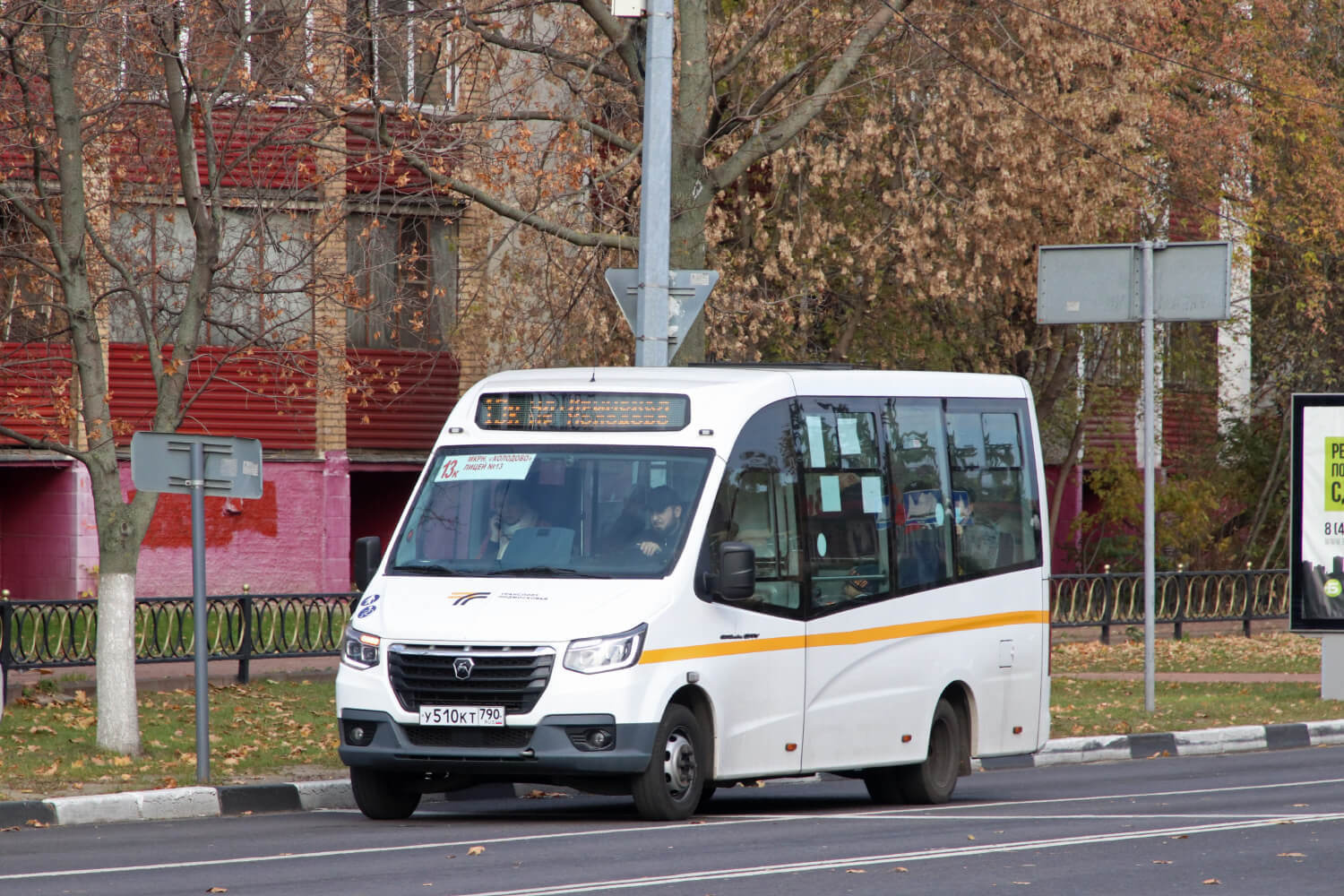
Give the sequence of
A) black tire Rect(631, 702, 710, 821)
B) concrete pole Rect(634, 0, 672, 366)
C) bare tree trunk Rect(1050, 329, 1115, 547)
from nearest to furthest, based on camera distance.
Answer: black tire Rect(631, 702, 710, 821), concrete pole Rect(634, 0, 672, 366), bare tree trunk Rect(1050, 329, 1115, 547)

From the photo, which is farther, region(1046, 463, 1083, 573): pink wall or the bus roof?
region(1046, 463, 1083, 573): pink wall

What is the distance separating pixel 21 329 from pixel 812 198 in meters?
11.0

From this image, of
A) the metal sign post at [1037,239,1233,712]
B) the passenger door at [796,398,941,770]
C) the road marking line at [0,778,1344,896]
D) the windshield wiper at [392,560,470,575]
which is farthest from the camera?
the metal sign post at [1037,239,1233,712]

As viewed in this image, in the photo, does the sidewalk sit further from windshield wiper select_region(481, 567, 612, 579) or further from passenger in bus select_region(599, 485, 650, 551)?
passenger in bus select_region(599, 485, 650, 551)

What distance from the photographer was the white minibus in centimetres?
1080

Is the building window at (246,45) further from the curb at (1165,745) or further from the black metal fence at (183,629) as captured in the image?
the curb at (1165,745)

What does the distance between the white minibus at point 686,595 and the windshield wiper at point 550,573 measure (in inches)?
0.6

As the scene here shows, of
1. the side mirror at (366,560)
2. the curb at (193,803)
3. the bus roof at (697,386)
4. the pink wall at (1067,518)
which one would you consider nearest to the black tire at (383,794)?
the side mirror at (366,560)

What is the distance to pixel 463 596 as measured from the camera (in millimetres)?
11086

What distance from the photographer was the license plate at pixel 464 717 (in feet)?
35.3

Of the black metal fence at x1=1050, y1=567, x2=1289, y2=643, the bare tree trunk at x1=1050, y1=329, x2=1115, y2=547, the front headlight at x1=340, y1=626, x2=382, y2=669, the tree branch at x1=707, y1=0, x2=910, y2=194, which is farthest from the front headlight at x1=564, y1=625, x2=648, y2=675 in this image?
the bare tree trunk at x1=1050, y1=329, x2=1115, y2=547

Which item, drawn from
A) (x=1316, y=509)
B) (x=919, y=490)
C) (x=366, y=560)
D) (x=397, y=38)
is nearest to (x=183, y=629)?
(x=397, y=38)

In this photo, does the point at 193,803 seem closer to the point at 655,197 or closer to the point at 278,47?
the point at 655,197

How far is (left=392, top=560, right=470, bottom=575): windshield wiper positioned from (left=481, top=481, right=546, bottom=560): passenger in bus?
0.20m
